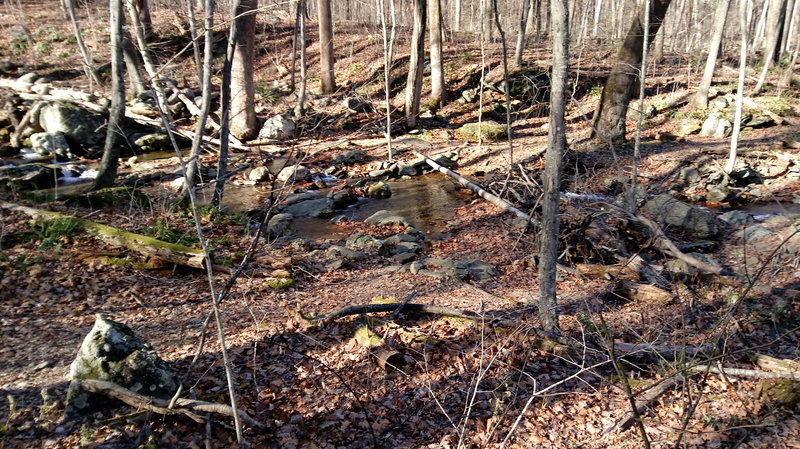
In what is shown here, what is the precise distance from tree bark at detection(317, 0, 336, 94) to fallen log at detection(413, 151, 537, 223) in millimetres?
7409

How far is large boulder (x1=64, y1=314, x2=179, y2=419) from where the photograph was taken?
3822 mm

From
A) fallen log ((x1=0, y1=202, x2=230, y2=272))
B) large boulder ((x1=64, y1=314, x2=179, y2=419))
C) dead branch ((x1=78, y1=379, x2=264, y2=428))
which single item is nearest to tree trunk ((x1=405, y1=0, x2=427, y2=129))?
fallen log ((x1=0, y1=202, x2=230, y2=272))

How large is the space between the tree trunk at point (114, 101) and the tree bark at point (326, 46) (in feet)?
37.9

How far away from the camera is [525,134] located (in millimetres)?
17469

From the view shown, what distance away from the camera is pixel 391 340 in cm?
504

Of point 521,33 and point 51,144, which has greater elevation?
point 521,33

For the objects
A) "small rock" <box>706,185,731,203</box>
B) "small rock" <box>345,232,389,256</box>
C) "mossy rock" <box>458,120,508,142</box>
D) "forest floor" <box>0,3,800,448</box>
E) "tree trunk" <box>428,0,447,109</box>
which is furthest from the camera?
"tree trunk" <box>428,0,447,109</box>

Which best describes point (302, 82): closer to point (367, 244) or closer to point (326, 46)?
point (367, 244)

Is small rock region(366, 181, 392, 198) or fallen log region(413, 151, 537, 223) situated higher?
fallen log region(413, 151, 537, 223)

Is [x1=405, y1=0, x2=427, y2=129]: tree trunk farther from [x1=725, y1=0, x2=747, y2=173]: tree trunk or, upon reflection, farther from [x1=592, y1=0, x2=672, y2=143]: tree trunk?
[x1=725, y1=0, x2=747, y2=173]: tree trunk

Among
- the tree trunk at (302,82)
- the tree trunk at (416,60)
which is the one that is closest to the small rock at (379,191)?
the tree trunk at (302,82)

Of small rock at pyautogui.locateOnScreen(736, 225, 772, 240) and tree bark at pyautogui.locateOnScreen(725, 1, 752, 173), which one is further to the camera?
tree bark at pyautogui.locateOnScreen(725, 1, 752, 173)

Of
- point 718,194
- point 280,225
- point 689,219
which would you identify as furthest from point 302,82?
point 718,194

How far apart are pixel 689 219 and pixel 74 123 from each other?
677 inches
